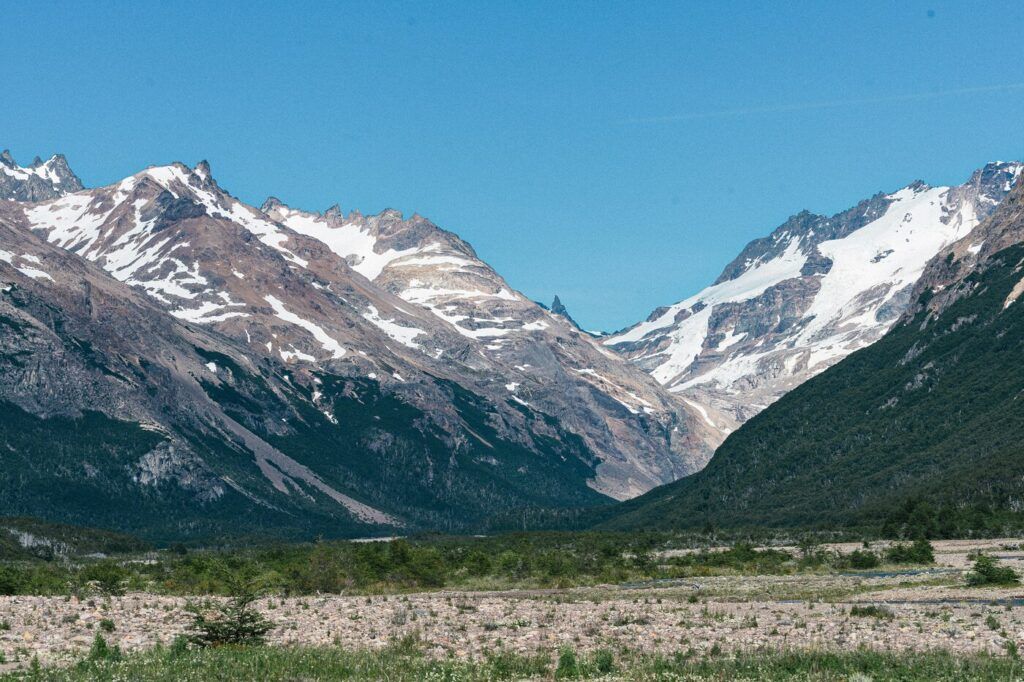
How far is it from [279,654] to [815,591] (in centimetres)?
5546

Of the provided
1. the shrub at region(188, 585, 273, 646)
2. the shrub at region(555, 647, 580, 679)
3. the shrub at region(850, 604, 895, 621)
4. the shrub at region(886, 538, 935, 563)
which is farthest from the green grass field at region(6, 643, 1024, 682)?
the shrub at region(886, 538, 935, 563)

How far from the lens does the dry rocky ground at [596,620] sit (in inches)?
2581

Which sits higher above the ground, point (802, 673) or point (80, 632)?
point (80, 632)

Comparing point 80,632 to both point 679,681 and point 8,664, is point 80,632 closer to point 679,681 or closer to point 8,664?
point 8,664

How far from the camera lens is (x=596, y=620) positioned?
7812 centimetres

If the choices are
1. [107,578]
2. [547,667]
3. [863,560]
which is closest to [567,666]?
[547,667]

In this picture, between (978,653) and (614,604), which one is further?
(614,604)

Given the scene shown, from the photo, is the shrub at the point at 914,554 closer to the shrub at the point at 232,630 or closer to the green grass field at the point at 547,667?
the green grass field at the point at 547,667

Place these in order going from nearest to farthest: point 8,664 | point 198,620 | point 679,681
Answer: point 679,681 < point 8,664 < point 198,620

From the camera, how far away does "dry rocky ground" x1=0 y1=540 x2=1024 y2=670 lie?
6556 cm

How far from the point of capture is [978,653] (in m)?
59.0

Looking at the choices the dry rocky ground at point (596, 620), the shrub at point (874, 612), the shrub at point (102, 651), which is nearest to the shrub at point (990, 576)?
the dry rocky ground at point (596, 620)

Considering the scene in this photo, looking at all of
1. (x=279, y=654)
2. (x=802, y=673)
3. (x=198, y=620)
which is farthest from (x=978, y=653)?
(x=198, y=620)

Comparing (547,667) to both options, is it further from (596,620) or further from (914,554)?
(914,554)
